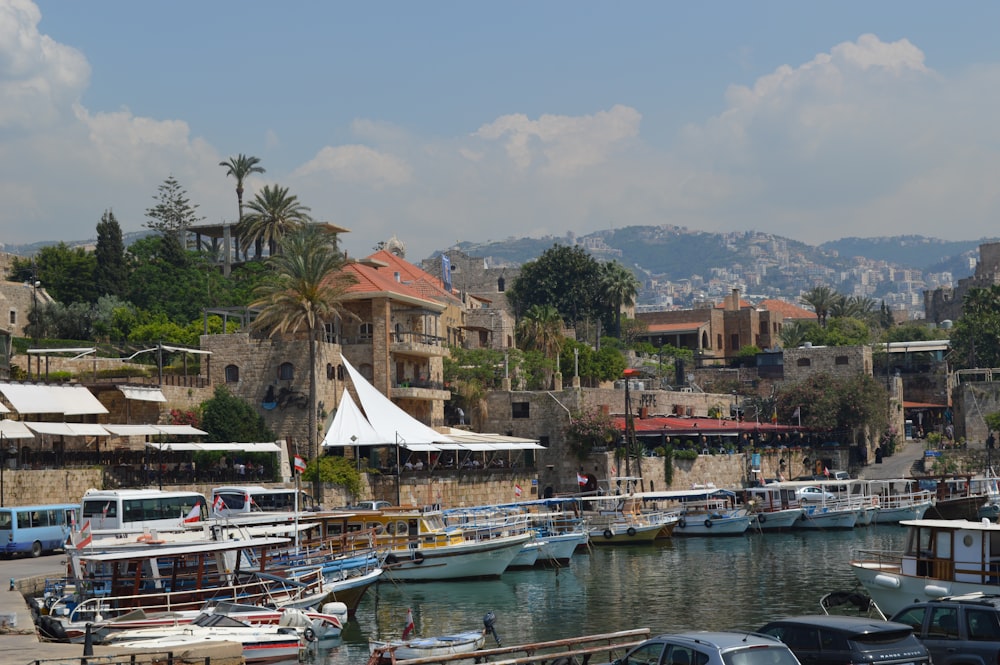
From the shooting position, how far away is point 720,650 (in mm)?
17453

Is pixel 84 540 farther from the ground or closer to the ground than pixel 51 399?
closer to the ground

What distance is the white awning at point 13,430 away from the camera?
46062 millimetres

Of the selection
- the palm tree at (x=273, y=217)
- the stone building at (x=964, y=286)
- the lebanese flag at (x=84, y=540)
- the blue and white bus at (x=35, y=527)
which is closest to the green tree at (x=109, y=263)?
the palm tree at (x=273, y=217)

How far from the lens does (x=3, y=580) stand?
35062 millimetres

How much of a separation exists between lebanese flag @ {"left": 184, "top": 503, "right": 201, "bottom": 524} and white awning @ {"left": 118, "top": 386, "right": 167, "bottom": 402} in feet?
48.3

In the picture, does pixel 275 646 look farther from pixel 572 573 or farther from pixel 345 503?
pixel 345 503

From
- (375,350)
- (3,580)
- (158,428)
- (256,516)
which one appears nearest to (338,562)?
(256,516)

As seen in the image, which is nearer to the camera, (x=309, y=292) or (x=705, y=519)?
(x=309, y=292)

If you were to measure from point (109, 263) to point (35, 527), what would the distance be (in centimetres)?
4886

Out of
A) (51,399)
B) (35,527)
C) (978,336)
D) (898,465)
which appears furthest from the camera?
(978,336)

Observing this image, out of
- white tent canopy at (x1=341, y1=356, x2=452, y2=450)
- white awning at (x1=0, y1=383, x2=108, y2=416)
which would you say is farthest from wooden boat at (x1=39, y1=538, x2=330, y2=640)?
white tent canopy at (x1=341, y1=356, x2=452, y2=450)

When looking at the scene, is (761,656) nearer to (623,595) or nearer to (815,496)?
(623,595)

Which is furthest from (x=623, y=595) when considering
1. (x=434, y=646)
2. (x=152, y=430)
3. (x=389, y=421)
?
(x=152, y=430)

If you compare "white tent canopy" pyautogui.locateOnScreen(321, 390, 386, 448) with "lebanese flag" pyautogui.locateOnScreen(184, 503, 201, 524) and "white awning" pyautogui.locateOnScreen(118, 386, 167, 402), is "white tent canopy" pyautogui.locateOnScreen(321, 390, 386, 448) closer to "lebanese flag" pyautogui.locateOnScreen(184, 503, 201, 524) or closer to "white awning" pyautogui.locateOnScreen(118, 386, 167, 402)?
"white awning" pyautogui.locateOnScreen(118, 386, 167, 402)
